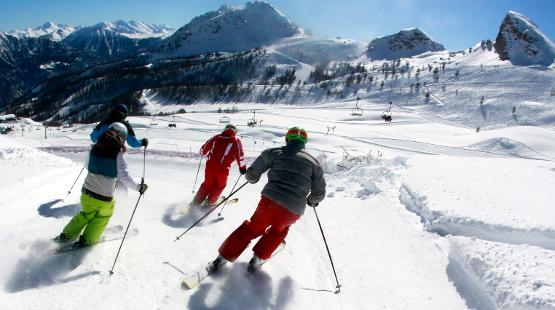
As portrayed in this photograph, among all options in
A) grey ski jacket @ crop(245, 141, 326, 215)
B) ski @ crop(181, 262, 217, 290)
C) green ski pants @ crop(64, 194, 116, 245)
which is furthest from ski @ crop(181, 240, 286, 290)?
green ski pants @ crop(64, 194, 116, 245)

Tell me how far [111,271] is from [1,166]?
182 inches

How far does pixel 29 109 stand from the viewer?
177625mm

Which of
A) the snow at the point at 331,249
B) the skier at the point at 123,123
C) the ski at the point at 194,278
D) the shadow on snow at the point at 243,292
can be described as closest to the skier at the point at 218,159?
the snow at the point at 331,249

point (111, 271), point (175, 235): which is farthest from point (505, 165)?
point (111, 271)

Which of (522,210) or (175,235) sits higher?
(522,210)

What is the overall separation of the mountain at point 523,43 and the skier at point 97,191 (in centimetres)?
11230

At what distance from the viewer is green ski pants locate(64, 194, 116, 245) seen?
5129mm

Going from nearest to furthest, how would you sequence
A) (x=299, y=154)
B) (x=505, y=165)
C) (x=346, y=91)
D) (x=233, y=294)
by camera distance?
(x=233, y=294) < (x=299, y=154) < (x=505, y=165) < (x=346, y=91)

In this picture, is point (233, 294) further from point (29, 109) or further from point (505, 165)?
point (29, 109)

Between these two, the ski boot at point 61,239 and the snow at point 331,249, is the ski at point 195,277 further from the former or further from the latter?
the ski boot at point 61,239

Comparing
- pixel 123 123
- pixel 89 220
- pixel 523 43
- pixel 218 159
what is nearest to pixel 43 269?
pixel 89 220

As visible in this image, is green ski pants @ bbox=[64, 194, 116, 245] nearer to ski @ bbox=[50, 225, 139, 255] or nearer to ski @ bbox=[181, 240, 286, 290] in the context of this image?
ski @ bbox=[50, 225, 139, 255]

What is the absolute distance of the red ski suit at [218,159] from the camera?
826 cm

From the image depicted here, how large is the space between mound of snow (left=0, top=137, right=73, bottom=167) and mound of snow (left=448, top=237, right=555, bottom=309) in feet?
27.3
